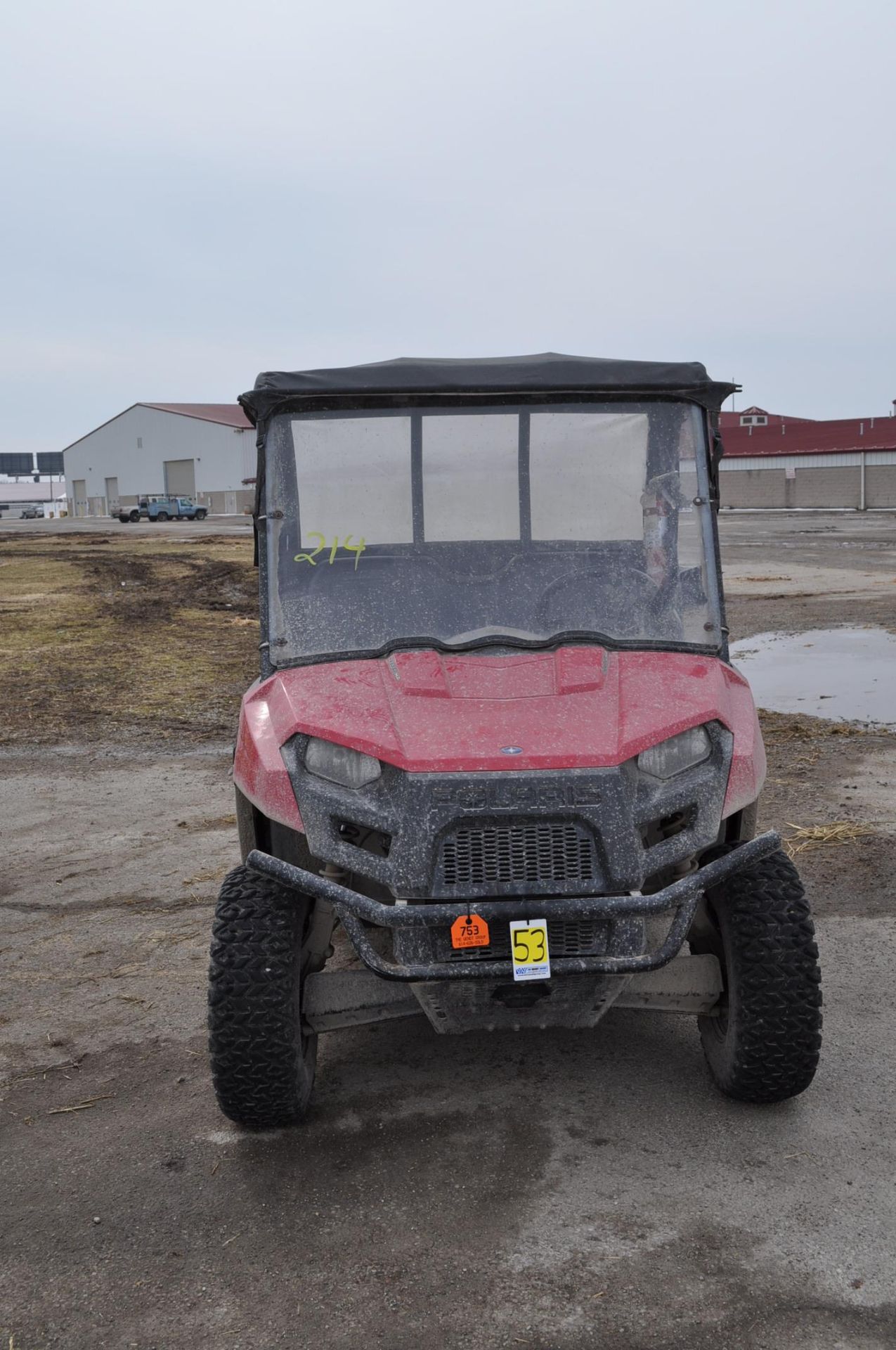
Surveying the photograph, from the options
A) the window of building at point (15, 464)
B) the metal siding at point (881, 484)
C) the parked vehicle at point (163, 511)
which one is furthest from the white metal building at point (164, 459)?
the window of building at point (15, 464)

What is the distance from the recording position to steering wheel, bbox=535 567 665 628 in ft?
13.8

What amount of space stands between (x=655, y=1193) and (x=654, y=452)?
234cm

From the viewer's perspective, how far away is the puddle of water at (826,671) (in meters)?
9.99

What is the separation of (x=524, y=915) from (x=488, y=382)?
1836mm

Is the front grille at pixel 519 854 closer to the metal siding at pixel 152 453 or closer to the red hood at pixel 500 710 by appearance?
the red hood at pixel 500 710

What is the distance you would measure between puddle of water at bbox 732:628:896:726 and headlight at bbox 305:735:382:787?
5562 millimetres

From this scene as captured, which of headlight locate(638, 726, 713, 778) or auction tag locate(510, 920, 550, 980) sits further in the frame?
headlight locate(638, 726, 713, 778)

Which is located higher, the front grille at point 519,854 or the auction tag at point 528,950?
the front grille at point 519,854

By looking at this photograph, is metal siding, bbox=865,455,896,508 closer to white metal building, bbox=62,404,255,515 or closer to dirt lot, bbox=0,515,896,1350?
white metal building, bbox=62,404,255,515

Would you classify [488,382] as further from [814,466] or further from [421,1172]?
[814,466]

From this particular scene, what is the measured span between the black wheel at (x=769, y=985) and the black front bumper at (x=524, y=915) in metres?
A: 0.30

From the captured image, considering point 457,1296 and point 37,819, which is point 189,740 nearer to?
point 37,819

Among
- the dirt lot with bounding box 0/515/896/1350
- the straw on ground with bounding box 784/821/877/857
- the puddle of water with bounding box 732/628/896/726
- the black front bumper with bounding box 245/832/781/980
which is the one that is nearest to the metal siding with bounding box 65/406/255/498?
the puddle of water with bounding box 732/628/896/726

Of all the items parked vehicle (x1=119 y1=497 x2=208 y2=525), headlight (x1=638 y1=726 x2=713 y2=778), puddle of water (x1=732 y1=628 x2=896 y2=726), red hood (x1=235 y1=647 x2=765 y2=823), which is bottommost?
puddle of water (x1=732 y1=628 x2=896 y2=726)
